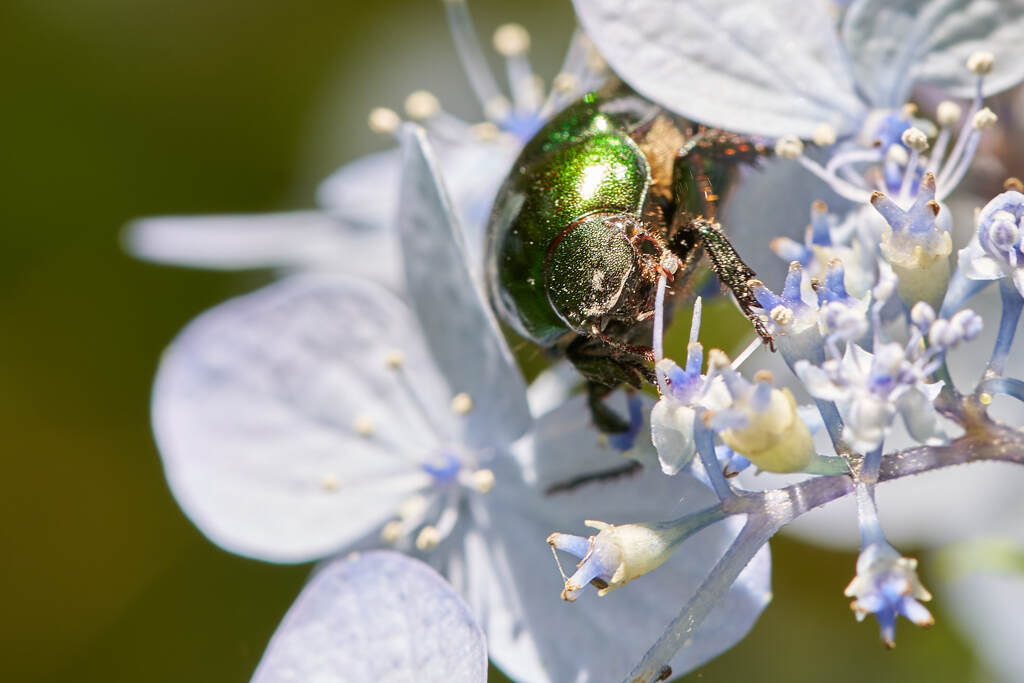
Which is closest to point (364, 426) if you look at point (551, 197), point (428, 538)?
point (428, 538)

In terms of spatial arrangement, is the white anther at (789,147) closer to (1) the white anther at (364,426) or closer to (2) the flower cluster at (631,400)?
(2) the flower cluster at (631,400)

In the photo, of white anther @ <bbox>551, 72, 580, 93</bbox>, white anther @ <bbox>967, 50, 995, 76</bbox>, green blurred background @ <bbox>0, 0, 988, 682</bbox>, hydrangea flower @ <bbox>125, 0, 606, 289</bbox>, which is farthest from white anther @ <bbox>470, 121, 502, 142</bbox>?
green blurred background @ <bbox>0, 0, 988, 682</bbox>

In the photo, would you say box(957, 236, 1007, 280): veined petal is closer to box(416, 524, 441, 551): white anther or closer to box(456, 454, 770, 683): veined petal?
box(456, 454, 770, 683): veined petal

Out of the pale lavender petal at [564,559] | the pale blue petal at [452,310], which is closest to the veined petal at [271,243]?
the pale blue petal at [452,310]

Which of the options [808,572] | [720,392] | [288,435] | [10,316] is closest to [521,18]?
[10,316]

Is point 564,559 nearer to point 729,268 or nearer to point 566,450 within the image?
point 566,450
